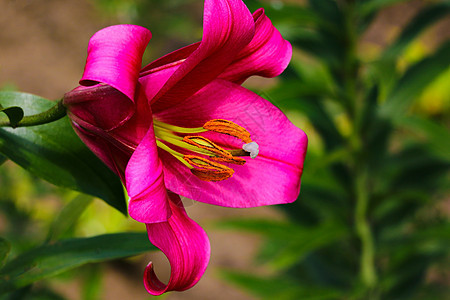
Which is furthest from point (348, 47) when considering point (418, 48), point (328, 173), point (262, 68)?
point (418, 48)

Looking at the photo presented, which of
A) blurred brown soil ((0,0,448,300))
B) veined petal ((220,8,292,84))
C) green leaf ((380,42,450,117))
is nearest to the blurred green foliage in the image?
green leaf ((380,42,450,117))

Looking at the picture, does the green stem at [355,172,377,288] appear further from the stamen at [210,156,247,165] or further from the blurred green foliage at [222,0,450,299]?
the stamen at [210,156,247,165]

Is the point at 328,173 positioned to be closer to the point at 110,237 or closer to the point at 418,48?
the point at 110,237

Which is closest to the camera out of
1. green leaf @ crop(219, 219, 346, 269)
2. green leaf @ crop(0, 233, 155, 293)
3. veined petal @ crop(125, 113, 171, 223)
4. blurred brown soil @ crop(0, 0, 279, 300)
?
veined petal @ crop(125, 113, 171, 223)

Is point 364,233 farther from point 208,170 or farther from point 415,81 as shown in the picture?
point 208,170

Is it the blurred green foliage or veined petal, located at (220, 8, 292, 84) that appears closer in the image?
veined petal, located at (220, 8, 292, 84)

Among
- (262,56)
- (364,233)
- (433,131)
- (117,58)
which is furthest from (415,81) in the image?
(117,58)

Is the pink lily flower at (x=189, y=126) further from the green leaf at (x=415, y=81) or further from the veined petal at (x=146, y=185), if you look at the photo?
the green leaf at (x=415, y=81)
